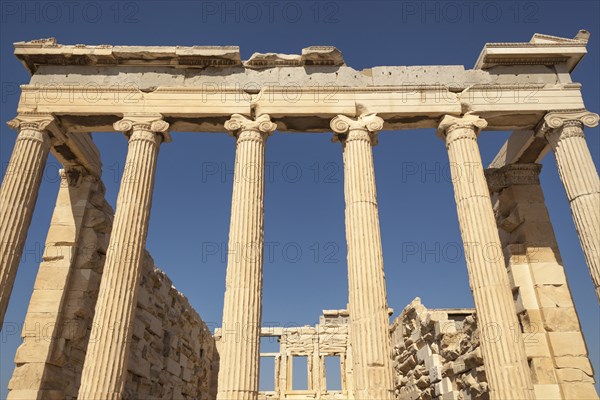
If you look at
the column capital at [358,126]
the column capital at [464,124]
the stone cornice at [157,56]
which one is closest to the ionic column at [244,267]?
the column capital at [358,126]

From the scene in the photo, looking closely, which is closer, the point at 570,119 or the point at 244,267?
the point at 244,267

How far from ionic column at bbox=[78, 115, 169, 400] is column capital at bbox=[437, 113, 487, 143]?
27.5ft

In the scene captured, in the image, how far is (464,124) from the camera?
1438 cm

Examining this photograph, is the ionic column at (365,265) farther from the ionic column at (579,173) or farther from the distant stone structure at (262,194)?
the ionic column at (579,173)

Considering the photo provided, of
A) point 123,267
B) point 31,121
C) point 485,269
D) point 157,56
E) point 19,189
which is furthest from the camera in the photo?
point 157,56

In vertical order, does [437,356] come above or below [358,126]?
below

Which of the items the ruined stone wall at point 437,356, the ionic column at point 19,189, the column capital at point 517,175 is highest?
the column capital at point 517,175

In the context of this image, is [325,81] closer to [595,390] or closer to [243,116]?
[243,116]

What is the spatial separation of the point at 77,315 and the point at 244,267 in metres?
6.40

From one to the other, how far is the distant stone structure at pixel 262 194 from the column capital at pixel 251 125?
0.15 ft

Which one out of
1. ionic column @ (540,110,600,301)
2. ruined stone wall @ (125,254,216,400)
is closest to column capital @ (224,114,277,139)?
ruined stone wall @ (125,254,216,400)

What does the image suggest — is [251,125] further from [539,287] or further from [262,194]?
[539,287]

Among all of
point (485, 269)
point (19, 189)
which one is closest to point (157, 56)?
point (19, 189)

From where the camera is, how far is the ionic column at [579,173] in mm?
12938
